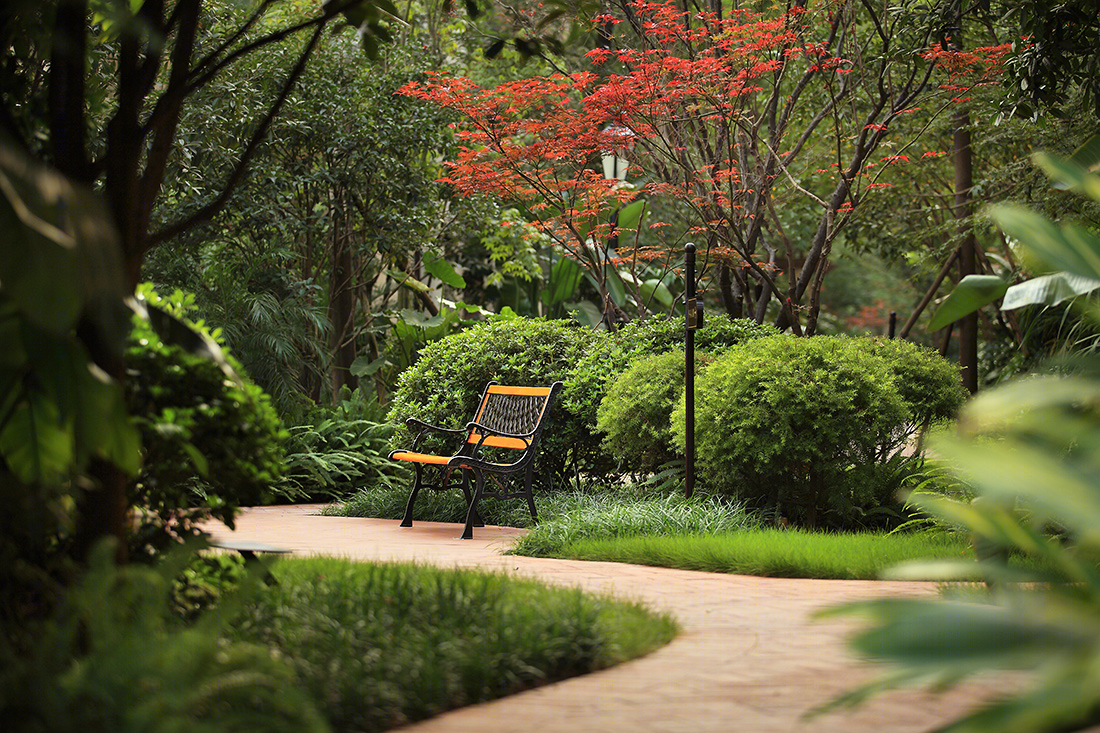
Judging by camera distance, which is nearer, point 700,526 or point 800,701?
point 800,701

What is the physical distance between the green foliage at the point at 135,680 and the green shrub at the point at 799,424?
494 cm

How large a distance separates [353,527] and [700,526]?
2.86 meters

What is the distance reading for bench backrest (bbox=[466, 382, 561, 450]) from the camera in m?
7.79

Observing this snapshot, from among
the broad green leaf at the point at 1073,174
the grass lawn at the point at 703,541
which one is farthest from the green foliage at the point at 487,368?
the broad green leaf at the point at 1073,174

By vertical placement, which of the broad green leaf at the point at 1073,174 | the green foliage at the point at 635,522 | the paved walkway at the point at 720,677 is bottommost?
the paved walkway at the point at 720,677

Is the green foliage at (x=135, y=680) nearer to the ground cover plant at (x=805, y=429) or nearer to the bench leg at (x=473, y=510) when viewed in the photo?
the bench leg at (x=473, y=510)

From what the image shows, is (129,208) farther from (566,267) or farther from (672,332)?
(566,267)

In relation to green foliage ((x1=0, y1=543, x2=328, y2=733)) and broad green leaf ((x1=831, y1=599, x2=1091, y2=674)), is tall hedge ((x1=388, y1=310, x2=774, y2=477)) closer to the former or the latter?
green foliage ((x1=0, y1=543, x2=328, y2=733))

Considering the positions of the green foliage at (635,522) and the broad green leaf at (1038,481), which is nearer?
the broad green leaf at (1038,481)

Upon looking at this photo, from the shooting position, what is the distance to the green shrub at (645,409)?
308 inches

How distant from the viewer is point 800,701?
10.2ft

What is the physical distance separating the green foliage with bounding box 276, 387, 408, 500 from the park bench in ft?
4.31

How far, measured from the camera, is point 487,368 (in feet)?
30.4

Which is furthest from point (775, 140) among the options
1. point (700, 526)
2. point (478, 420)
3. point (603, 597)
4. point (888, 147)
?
point (603, 597)
